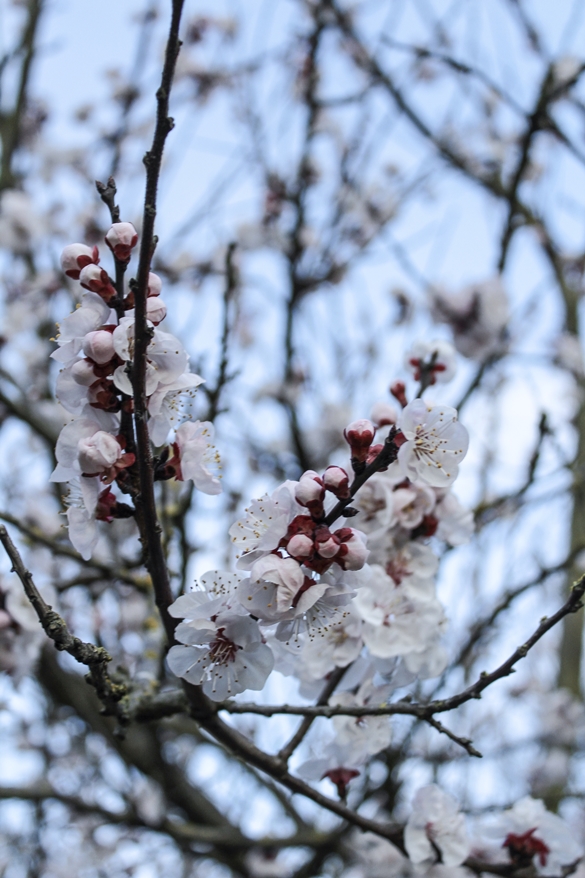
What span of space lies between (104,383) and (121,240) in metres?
0.25

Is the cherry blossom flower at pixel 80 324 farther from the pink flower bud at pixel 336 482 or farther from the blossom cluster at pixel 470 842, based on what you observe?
the blossom cluster at pixel 470 842

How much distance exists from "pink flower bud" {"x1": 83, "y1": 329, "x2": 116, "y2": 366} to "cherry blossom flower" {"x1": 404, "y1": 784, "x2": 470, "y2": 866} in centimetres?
135

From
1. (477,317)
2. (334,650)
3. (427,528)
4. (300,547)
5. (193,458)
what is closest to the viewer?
(300,547)

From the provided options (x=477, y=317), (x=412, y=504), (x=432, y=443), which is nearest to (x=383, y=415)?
(x=412, y=504)

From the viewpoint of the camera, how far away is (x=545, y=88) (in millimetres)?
3391

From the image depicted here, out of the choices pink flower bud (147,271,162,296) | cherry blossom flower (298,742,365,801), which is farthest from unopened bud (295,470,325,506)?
cherry blossom flower (298,742,365,801)

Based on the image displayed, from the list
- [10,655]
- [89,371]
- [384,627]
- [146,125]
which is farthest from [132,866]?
[146,125]

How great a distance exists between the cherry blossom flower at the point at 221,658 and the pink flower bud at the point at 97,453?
304mm

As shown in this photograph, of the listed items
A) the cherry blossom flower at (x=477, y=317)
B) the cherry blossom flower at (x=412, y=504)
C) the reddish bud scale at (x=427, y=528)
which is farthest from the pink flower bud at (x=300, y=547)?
the cherry blossom flower at (x=477, y=317)

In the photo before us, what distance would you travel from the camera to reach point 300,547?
1.21 metres

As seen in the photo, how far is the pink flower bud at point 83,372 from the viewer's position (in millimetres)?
1270

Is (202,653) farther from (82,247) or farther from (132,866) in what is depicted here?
(132,866)

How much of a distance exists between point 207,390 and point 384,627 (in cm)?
104

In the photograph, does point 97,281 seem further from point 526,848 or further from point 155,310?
point 526,848
